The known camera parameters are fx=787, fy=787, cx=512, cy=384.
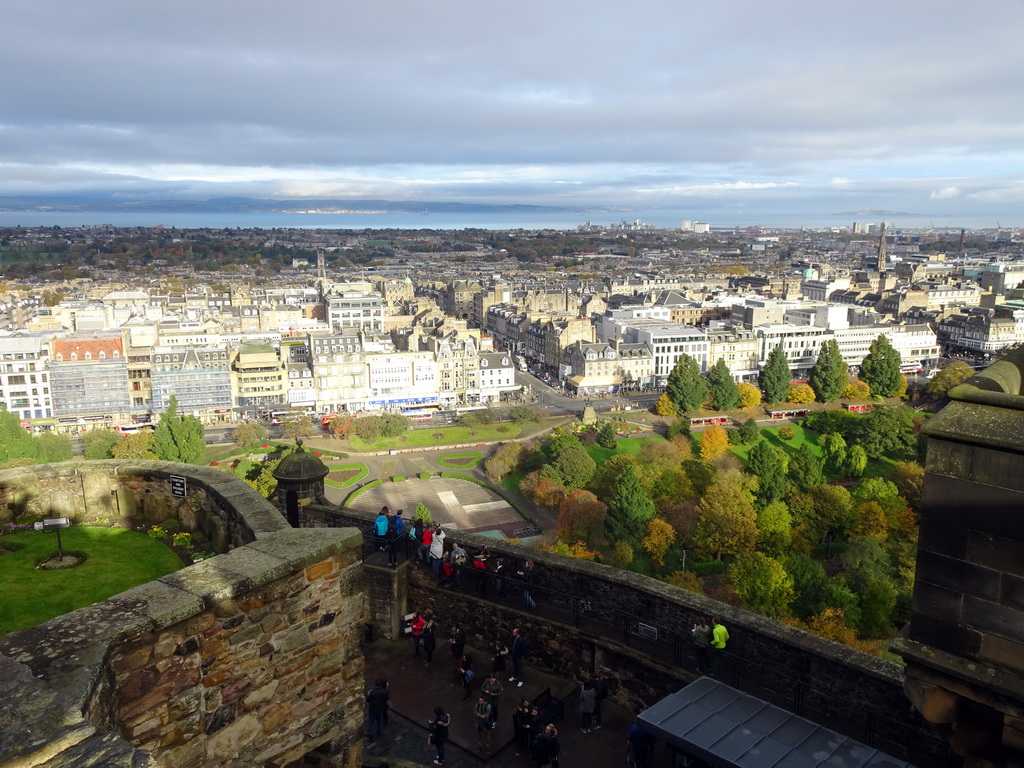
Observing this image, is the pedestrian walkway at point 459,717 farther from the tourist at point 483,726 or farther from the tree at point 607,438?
the tree at point 607,438

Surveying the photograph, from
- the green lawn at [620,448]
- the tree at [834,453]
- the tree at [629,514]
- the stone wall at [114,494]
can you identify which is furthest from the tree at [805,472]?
the stone wall at [114,494]

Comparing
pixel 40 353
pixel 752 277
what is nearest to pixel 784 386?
pixel 40 353

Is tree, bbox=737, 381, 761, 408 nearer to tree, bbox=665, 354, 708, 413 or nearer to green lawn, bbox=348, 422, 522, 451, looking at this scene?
tree, bbox=665, 354, 708, 413

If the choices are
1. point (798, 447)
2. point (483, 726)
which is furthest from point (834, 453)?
point (483, 726)

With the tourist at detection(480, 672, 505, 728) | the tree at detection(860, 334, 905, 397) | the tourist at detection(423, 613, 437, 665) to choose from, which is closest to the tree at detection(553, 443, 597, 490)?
the tourist at detection(423, 613, 437, 665)

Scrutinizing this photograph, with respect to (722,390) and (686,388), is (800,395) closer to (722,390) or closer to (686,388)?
(722,390)

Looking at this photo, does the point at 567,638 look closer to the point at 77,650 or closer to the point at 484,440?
the point at 77,650
